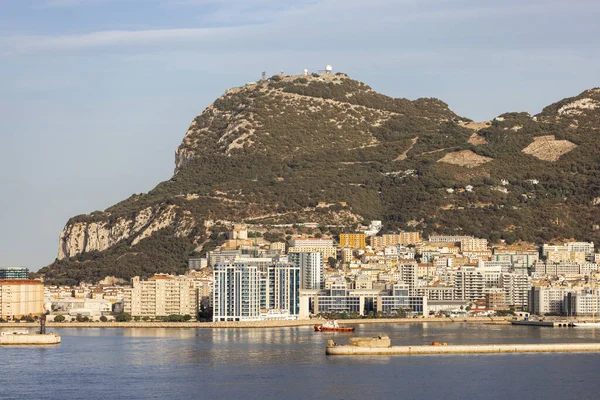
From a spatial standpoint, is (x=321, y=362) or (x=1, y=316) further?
(x=1, y=316)

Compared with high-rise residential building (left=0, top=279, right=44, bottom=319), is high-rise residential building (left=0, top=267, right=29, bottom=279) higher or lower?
higher

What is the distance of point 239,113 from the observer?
17550 centimetres

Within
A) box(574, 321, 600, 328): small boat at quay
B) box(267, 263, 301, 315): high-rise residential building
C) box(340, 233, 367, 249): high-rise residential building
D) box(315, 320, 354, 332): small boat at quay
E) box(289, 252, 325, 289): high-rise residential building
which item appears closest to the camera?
box(315, 320, 354, 332): small boat at quay

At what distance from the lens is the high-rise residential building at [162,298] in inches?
4537

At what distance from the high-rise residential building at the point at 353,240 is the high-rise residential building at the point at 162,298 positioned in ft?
102

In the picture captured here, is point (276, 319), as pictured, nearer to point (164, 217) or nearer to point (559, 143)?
point (164, 217)

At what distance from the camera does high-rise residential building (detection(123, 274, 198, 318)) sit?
378 ft

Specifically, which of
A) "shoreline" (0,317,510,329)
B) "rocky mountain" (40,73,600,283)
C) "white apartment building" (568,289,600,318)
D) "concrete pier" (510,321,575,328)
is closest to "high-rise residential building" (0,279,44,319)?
"shoreline" (0,317,510,329)

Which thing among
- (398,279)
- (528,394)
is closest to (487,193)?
(398,279)

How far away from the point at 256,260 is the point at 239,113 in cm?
6058

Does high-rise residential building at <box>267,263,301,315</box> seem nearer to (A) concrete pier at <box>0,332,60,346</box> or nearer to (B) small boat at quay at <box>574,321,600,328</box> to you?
(B) small boat at quay at <box>574,321,600,328</box>

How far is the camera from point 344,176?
160 meters

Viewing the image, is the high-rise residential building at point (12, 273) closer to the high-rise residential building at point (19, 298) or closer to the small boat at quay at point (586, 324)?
the high-rise residential building at point (19, 298)

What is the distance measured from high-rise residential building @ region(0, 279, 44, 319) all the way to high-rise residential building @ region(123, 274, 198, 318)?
A: 6.93 m
